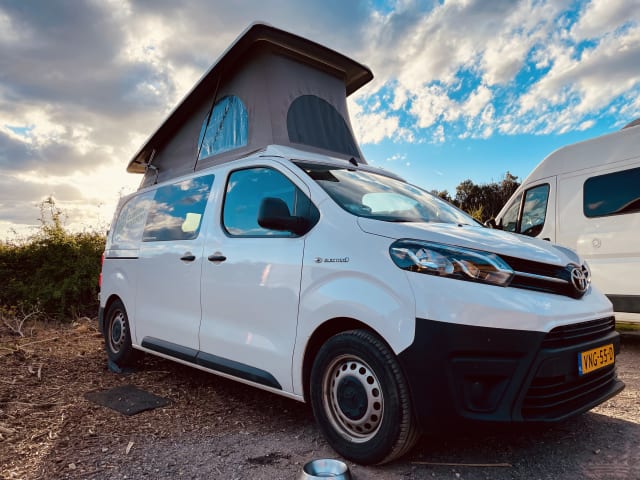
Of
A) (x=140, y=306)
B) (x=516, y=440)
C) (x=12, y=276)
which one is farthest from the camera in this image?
(x=12, y=276)

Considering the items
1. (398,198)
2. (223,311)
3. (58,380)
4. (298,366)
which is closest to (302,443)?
(298,366)

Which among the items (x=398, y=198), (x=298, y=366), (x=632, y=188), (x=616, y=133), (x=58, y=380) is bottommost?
(x=58, y=380)

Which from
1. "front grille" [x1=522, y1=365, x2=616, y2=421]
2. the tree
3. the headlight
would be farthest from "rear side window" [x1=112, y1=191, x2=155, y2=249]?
the tree

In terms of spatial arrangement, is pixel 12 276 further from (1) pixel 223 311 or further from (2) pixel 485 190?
(2) pixel 485 190

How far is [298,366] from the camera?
2984 mm

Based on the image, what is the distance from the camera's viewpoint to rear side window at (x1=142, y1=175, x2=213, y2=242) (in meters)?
4.11

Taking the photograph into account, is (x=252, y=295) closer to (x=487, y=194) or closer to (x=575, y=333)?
(x=575, y=333)

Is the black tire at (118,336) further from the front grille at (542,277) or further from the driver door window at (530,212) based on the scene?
the driver door window at (530,212)

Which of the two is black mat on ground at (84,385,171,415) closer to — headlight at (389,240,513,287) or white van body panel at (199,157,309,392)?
white van body panel at (199,157,309,392)

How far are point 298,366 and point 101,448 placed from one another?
1.38 meters

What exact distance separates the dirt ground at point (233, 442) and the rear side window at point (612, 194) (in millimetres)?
2131

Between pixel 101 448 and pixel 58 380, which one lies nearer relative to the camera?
pixel 101 448

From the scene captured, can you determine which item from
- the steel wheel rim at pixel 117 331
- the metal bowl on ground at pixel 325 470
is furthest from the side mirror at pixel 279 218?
the steel wheel rim at pixel 117 331

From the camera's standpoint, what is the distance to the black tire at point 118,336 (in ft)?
16.5
